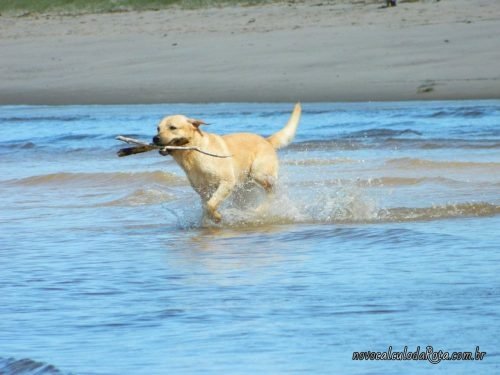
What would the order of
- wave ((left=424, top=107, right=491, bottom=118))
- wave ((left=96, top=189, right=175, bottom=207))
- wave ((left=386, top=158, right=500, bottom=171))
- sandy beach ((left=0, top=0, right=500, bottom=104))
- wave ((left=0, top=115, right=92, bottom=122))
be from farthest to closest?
sandy beach ((left=0, top=0, right=500, bottom=104)), wave ((left=0, top=115, right=92, bottom=122)), wave ((left=424, top=107, right=491, bottom=118)), wave ((left=386, top=158, right=500, bottom=171)), wave ((left=96, top=189, right=175, bottom=207))

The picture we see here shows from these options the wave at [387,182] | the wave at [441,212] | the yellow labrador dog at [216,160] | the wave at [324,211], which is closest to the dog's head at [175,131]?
the yellow labrador dog at [216,160]

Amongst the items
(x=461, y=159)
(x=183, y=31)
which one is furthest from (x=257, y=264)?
(x=183, y=31)

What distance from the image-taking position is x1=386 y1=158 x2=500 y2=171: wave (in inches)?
466

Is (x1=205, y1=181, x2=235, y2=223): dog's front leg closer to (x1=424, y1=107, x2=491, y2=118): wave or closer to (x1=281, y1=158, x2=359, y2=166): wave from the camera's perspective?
(x1=281, y1=158, x2=359, y2=166): wave

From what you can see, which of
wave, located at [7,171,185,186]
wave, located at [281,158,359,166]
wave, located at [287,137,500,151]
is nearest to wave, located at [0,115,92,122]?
wave, located at [287,137,500,151]

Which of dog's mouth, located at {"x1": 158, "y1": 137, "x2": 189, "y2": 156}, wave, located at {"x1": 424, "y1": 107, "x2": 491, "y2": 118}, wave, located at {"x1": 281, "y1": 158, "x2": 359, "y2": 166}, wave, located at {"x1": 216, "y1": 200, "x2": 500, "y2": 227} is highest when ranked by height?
dog's mouth, located at {"x1": 158, "y1": 137, "x2": 189, "y2": 156}

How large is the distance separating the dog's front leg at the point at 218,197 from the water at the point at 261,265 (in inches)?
8.5

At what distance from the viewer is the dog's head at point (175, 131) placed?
27.7ft

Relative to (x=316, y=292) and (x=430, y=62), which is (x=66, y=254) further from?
(x=430, y=62)

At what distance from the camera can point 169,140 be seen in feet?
27.8

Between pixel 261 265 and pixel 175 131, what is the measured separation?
5.75 feet

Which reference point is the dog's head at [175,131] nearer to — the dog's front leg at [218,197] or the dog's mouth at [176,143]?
the dog's mouth at [176,143]

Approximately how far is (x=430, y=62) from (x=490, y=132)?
563 cm

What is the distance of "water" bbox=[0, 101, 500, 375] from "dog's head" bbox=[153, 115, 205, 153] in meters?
0.71
